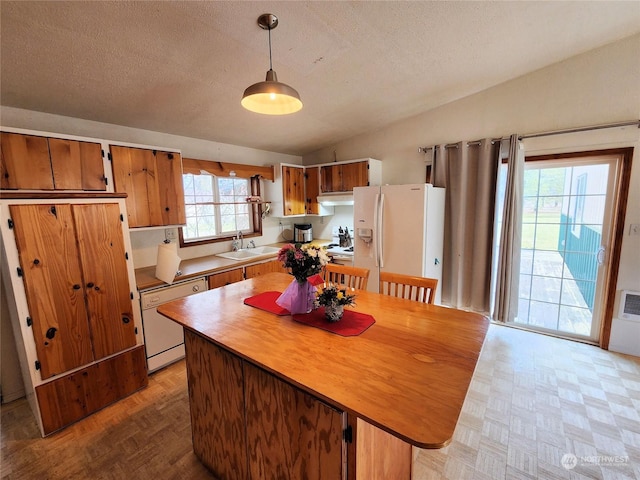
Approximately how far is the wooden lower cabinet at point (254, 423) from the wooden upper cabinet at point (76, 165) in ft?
5.09

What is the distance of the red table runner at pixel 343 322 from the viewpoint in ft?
4.51

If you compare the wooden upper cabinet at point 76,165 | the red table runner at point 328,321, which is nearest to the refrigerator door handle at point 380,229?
the red table runner at point 328,321

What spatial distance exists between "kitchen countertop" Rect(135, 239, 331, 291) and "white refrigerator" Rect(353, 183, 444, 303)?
0.94 m

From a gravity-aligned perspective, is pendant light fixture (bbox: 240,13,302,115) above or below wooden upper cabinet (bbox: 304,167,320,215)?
above

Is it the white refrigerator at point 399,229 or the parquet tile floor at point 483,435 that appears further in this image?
the white refrigerator at point 399,229

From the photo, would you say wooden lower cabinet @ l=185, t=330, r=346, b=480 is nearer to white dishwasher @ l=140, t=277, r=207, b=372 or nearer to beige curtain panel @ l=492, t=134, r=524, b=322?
white dishwasher @ l=140, t=277, r=207, b=372

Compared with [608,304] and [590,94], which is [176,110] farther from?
[608,304]

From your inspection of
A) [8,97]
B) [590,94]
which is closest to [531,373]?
[590,94]

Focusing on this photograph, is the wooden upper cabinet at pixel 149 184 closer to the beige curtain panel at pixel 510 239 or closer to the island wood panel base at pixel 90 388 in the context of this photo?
the island wood panel base at pixel 90 388

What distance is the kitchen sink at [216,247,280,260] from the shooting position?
348 centimetres

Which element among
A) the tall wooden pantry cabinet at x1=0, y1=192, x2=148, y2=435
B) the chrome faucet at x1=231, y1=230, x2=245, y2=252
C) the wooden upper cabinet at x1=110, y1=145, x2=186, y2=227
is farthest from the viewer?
the chrome faucet at x1=231, y1=230, x2=245, y2=252

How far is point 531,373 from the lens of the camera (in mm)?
2422

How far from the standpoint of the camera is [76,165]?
82.8 inches

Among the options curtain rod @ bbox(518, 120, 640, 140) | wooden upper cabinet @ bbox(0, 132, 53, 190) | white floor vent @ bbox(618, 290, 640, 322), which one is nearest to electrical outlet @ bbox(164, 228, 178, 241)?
wooden upper cabinet @ bbox(0, 132, 53, 190)
